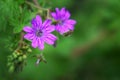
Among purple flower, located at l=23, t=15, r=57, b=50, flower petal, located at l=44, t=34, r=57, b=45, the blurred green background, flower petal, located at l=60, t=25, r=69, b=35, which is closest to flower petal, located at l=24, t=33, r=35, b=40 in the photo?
purple flower, located at l=23, t=15, r=57, b=50

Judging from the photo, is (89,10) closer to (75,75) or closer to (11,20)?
(75,75)

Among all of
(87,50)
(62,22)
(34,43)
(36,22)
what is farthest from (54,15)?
(87,50)

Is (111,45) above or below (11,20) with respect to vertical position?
above

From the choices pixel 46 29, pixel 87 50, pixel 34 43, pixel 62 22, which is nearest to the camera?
pixel 34 43

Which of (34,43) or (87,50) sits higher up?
(87,50)

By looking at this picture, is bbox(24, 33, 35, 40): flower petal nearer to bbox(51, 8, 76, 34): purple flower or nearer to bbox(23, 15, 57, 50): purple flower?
bbox(23, 15, 57, 50): purple flower

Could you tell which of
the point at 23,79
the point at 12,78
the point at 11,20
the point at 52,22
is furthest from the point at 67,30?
the point at 23,79

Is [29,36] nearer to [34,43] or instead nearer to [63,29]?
[34,43]
